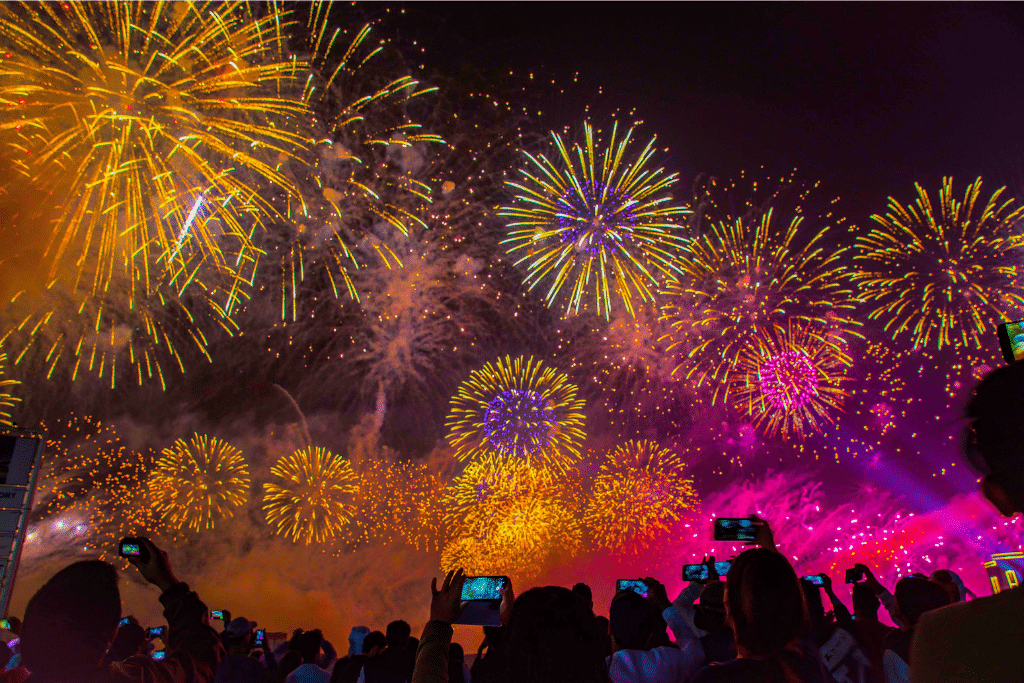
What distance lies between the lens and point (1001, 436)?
1767 millimetres

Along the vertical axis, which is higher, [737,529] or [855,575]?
[737,529]

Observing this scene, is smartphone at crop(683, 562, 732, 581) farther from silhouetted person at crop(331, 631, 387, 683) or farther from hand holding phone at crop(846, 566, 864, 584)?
silhouetted person at crop(331, 631, 387, 683)

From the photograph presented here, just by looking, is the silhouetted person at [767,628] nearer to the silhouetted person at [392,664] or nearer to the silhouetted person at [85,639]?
the silhouetted person at [85,639]

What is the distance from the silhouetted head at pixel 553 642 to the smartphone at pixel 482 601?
1243 mm

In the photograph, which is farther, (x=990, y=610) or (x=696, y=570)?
(x=696, y=570)

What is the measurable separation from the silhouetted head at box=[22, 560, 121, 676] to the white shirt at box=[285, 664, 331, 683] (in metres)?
4.29

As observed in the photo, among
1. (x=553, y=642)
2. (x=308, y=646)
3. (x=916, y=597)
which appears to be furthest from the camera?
(x=308, y=646)

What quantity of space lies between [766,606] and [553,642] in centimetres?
133

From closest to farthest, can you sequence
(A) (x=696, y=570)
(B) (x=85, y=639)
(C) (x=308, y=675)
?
(B) (x=85, y=639)
(A) (x=696, y=570)
(C) (x=308, y=675)

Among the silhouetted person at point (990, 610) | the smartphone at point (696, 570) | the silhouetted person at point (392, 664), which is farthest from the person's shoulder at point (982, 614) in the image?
the silhouetted person at point (392, 664)

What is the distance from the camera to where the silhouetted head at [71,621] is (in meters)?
3.17

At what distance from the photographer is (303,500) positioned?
31.7 metres

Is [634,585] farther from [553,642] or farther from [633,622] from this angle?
[553,642]

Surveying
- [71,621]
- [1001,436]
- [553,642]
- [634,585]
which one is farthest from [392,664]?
[1001,436]
